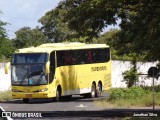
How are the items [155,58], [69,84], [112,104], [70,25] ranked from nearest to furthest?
[155,58] < [70,25] < [112,104] < [69,84]

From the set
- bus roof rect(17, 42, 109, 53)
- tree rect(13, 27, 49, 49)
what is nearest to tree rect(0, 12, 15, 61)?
bus roof rect(17, 42, 109, 53)

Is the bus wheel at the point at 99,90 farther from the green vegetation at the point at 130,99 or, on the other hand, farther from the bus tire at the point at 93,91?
the green vegetation at the point at 130,99

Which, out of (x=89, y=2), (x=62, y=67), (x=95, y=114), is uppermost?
(x=89, y=2)

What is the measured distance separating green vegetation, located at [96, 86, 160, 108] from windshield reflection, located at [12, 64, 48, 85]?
3.81 m

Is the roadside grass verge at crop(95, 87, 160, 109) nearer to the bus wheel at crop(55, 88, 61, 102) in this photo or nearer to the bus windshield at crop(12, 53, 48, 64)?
the bus wheel at crop(55, 88, 61, 102)

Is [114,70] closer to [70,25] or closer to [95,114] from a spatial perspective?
[95,114]

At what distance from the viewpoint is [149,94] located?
31406 mm

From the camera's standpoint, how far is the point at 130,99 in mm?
30891

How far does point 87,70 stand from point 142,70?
43.1 feet

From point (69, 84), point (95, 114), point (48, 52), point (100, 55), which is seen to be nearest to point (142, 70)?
point (100, 55)

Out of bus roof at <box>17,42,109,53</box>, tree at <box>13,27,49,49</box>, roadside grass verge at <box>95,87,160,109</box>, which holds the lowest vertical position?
roadside grass verge at <box>95,87,160,109</box>

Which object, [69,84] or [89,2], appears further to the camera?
[69,84]

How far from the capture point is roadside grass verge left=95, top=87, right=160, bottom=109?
28844 mm

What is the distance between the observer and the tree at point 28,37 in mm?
76850
